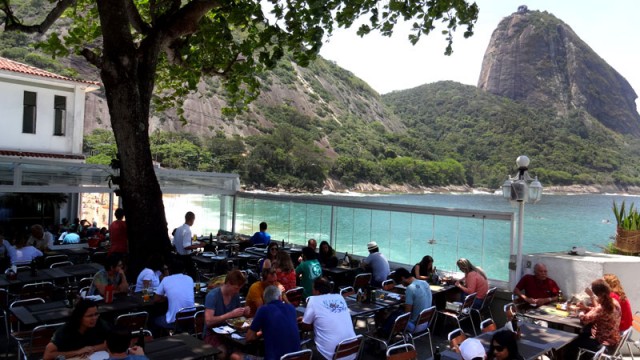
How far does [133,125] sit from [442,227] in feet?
188

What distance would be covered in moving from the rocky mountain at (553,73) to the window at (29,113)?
14583cm

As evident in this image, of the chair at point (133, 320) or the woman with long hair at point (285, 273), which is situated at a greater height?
the woman with long hair at point (285, 273)

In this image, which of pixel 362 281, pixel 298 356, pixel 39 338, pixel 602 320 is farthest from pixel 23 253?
pixel 602 320

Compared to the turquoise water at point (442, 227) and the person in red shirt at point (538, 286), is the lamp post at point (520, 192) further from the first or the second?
the turquoise water at point (442, 227)

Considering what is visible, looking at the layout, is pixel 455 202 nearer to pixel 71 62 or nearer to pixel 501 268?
pixel 501 268

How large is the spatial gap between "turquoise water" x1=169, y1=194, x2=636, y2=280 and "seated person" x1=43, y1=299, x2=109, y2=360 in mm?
8190

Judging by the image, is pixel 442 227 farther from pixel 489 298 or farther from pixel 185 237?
pixel 489 298

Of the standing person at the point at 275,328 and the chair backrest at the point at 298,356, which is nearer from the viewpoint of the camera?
the chair backrest at the point at 298,356

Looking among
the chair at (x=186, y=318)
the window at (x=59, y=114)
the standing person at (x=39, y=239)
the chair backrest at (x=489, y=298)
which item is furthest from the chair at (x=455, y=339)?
the window at (x=59, y=114)

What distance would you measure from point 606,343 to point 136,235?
689 centimetres

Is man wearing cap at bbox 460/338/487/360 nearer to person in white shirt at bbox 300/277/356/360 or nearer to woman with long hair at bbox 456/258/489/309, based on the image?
person in white shirt at bbox 300/277/356/360

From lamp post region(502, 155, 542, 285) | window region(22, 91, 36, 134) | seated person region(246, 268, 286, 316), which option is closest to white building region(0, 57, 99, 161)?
window region(22, 91, 36, 134)

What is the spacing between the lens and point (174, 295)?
5910 millimetres

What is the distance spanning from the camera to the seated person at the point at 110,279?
6457 millimetres
